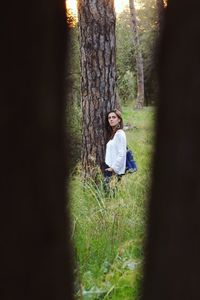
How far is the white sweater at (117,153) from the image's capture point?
594cm

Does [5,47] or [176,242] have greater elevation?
[5,47]

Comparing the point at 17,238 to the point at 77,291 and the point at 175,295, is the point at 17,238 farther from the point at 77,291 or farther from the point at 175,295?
the point at 77,291

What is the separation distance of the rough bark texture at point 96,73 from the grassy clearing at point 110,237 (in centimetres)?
131

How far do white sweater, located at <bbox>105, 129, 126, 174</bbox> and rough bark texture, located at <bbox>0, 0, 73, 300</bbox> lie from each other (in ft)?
14.5

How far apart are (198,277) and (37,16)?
77cm

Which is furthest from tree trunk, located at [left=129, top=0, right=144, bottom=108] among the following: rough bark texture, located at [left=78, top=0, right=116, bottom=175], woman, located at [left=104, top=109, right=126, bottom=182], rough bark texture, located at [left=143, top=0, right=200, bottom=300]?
rough bark texture, located at [left=143, top=0, right=200, bottom=300]

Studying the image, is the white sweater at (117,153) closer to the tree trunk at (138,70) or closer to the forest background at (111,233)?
the forest background at (111,233)

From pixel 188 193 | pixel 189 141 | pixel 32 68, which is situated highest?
pixel 32 68

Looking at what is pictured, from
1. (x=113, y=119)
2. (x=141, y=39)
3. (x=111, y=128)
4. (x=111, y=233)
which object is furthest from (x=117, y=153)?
(x=141, y=39)

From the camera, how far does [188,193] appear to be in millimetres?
1513

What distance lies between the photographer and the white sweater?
19.5ft

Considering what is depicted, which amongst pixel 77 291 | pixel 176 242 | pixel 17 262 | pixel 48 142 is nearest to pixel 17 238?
pixel 17 262

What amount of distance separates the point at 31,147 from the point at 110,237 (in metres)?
2.48

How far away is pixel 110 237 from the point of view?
3820 mm
